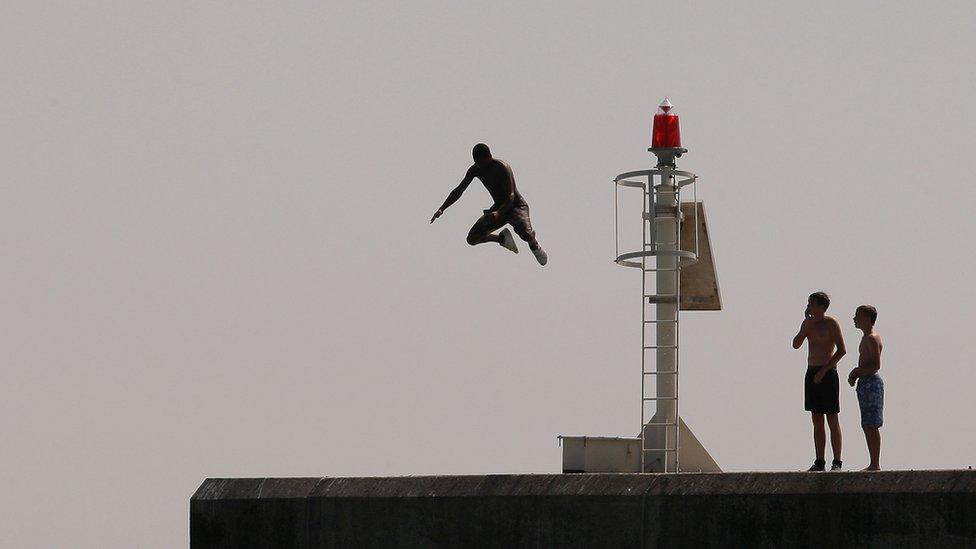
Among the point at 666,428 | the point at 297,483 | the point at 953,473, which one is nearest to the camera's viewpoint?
the point at 953,473

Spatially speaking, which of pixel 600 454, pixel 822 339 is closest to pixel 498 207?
pixel 600 454

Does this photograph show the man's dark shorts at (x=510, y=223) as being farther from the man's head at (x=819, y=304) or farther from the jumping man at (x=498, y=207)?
the man's head at (x=819, y=304)

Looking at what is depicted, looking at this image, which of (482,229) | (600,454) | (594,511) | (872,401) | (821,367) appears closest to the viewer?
(594,511)

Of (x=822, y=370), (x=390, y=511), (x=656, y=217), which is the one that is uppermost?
(x=656, y=217)

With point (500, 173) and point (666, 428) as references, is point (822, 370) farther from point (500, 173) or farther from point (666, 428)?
point (500, 173)

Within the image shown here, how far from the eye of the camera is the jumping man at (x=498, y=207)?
20.2 meters

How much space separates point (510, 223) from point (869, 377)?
4686 mm

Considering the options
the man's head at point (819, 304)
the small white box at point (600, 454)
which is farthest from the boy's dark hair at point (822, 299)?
the small white box at point (600, 454)

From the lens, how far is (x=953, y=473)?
1494 centimetres

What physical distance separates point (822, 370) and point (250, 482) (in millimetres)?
4913

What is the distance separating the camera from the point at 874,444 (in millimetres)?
16531

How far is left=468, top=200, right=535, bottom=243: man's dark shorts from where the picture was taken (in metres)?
20.2

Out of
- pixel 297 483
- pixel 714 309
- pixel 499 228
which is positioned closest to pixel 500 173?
pixel 499 228

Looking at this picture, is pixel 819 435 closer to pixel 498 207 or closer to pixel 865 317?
pixel 865 317
